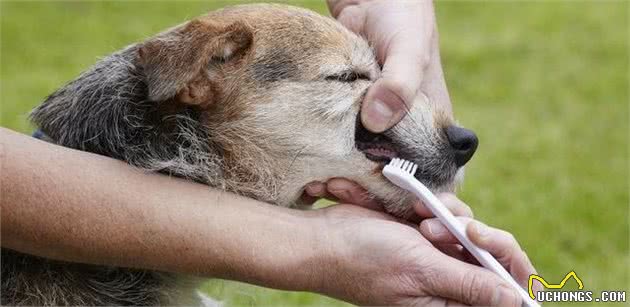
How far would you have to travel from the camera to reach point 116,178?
132 inches

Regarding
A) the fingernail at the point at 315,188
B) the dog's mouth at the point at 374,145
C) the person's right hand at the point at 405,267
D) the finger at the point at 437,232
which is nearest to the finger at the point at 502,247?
the person's right hand at the point at 405,267

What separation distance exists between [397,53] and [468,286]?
0.99 metres

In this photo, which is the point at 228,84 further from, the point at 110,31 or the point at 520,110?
the point at 110,31

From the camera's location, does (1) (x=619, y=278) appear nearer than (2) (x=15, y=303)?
No

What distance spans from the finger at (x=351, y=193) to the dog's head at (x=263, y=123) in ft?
0.09

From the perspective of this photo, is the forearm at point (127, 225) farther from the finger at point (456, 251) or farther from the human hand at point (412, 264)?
the finger at point (456, 251)

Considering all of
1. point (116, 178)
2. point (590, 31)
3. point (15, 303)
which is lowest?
point (15, 303)

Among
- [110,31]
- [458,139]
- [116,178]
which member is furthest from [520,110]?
[116,178]

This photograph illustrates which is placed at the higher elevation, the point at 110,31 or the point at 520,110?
the point at 110,31

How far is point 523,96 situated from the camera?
29.6 ft

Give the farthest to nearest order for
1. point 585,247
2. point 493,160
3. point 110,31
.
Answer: point 110,31 < point 493,160 < point 585,247

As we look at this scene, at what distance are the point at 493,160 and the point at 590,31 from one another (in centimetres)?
338

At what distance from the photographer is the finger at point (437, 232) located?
11.0ft

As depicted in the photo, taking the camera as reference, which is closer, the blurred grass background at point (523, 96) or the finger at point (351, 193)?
the finger at point (351, 193)
